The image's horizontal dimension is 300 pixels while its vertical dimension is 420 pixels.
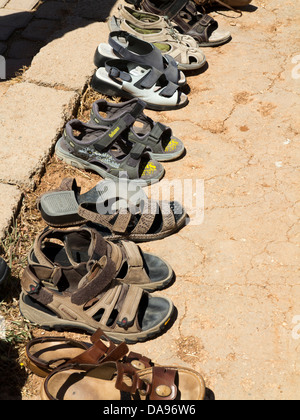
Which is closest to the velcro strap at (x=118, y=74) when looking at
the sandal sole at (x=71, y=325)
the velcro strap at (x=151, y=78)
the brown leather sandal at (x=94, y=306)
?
the velcro strap at (x=151, y=78)

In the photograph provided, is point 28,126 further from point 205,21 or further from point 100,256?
point 205,21

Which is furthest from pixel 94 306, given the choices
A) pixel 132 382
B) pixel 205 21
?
pixel 205 21

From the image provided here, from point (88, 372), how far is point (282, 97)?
2850mm

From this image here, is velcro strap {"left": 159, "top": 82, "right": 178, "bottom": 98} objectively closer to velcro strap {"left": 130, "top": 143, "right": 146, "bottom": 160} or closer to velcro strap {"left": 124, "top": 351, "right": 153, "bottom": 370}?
velcro strap {"left": 130, "top": 143, "right": 146, "bottom": 160}

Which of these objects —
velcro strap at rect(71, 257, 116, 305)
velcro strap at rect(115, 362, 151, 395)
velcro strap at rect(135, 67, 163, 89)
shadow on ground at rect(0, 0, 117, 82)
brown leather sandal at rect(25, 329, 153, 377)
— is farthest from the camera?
shadow on ground at rect(0, 0, 117, 82)

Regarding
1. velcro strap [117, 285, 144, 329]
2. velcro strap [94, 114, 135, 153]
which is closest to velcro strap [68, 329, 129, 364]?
velcro strap [117, 285, 144, 329]

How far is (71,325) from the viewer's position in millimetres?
2617

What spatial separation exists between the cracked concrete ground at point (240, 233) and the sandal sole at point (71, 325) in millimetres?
78

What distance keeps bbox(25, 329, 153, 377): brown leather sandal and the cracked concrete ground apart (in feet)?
0.65

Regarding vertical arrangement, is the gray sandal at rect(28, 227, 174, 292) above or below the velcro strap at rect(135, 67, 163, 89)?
below

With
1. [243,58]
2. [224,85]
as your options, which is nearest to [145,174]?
[224,85]

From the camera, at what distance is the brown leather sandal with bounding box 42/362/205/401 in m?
2.25

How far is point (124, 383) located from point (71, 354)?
41 centimetres

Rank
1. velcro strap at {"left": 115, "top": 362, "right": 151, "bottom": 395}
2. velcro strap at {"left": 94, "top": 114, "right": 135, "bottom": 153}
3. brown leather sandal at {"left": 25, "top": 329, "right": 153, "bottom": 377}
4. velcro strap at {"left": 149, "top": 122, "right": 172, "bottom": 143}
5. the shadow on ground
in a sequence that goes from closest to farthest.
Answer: velcro strap at {"left": 115, "top": 362, "right": 151, "bottom": 395} → brown leather sandal at {"left": 25, "top": 329, "right": 153, "bottom": 377} → velcro strap at {"left": 94, "top": 114, "right": 135, "bottom": 153} → velcro strap at {"left": 149, "top": 122, "right": 172, "bottom": 143} → the shadow on ground
